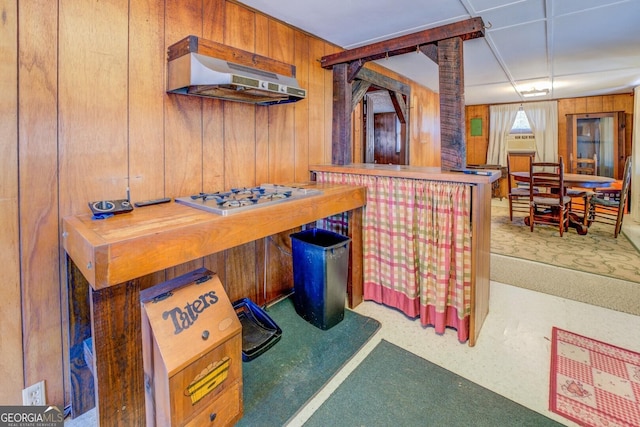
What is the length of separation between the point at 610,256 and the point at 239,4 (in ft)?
14.3

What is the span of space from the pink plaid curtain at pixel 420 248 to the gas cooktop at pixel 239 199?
0.61 metres

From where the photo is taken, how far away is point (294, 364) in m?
1.83

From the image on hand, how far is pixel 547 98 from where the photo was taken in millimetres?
6777

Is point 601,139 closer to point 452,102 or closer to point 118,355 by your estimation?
point 452,102

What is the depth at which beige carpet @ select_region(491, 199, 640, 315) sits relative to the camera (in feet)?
8.86

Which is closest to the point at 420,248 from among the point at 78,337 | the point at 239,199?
the point at 239,199

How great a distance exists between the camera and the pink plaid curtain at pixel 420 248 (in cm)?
204

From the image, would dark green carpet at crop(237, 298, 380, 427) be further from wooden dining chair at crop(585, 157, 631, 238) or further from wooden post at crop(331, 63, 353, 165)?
wooden dining chair at crop(585, 157, 631, 238)

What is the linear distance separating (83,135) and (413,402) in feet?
6.60

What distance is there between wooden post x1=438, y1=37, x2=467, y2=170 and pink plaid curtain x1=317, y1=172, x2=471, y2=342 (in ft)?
0.94

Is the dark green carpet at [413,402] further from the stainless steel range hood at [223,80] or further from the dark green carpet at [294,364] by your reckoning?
the stainless steel range hood at [223,80]

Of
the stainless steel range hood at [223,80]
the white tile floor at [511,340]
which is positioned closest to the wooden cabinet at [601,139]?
the white tile floor at [511,340]

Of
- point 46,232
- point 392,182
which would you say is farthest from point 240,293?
point 392,182

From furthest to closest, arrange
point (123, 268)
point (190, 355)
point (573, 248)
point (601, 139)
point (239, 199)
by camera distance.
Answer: point (601, 139) < point (573, 248) < point (239, 199) < point (190, 355) < point (123, 268)
